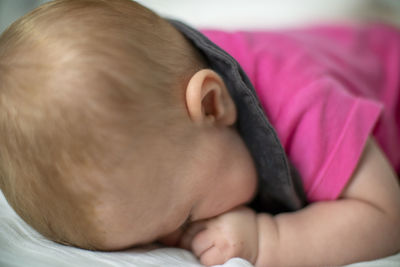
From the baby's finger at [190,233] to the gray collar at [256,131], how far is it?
16 centimetres

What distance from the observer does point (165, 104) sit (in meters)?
0.60

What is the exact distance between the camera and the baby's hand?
0.69m

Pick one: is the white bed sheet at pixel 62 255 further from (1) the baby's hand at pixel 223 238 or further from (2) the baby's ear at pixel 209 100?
(2) the baby's ear at pixel 209 100

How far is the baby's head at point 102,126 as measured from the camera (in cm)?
54

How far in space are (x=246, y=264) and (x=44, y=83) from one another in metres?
0.39

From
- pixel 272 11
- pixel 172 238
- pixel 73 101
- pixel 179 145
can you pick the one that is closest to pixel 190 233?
pixel 172 238

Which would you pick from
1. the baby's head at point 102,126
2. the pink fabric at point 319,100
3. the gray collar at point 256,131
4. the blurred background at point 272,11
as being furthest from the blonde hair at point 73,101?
the blurred background at point 272,11

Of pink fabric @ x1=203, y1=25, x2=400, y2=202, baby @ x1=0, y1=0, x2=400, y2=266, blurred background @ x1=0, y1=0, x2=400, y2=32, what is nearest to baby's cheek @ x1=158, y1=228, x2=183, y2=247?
baby @ x1=0, y1=0, x2=400, y2=266

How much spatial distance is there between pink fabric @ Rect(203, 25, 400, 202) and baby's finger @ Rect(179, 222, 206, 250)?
9.0 inches

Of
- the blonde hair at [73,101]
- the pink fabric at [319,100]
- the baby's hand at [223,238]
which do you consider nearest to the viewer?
the blonde hair at [73,101]

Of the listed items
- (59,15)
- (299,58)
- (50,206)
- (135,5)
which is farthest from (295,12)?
(50,206)

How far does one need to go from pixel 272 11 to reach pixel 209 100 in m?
1.02

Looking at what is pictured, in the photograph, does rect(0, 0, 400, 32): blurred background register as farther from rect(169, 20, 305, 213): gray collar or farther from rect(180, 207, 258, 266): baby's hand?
rect(180, 207, 258, 266): baby's hand

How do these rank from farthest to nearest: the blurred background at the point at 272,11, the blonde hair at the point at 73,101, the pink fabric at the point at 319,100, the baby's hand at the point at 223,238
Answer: the blurred background at the point at 272,11 < the pink fabric at the point at 319,100 < the baby's hand at the point at 223,238 < the blonde hair at the point at 73,101
